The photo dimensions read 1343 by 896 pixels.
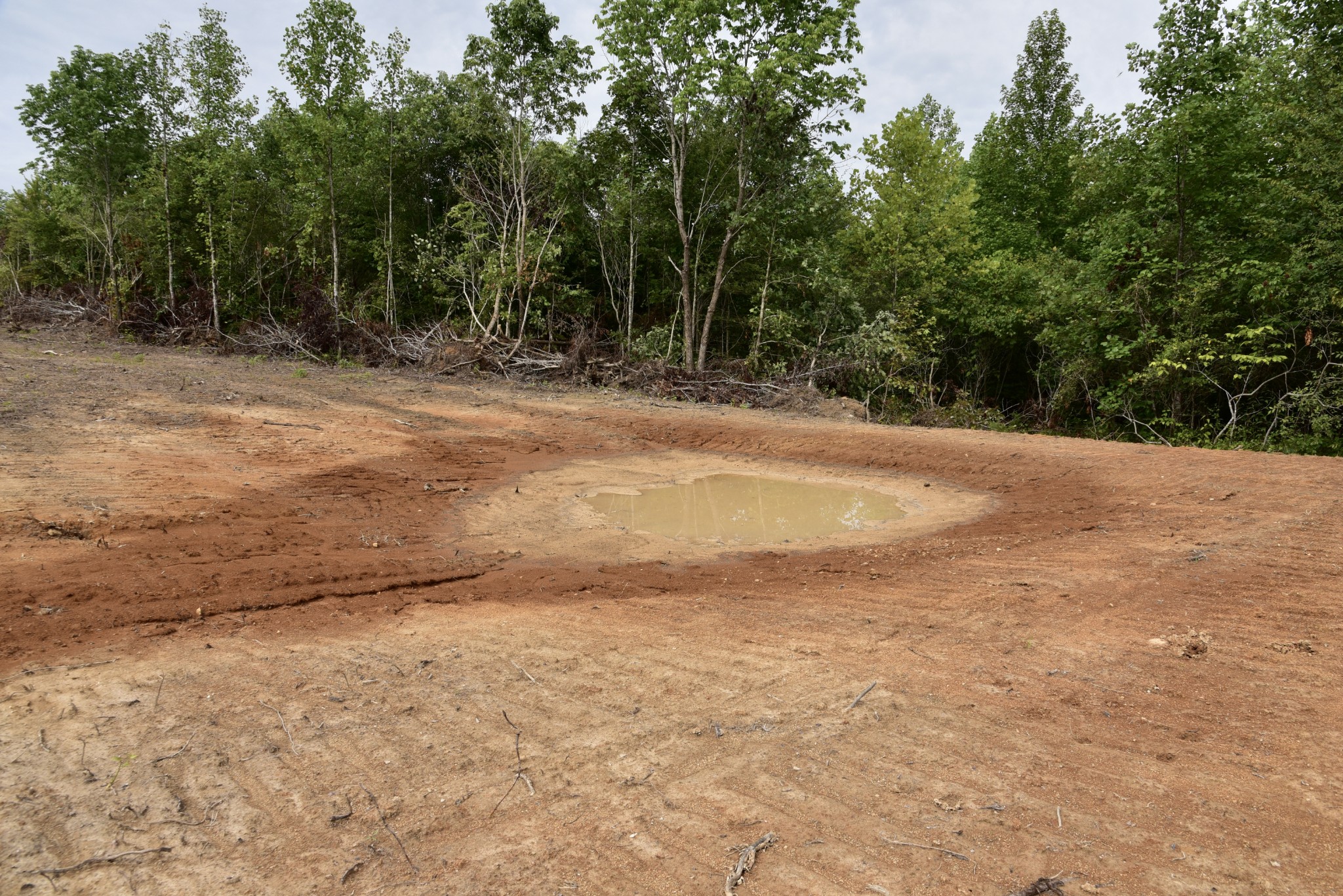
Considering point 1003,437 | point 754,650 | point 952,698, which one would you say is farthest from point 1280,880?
point 1003,437

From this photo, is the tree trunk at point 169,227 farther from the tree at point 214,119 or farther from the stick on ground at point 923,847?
the stick on ground at point 923,847

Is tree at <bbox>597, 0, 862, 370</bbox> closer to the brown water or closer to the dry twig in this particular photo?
the brown water

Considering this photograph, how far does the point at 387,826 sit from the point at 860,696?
7.47 ft

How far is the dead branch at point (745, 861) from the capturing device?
229 cm

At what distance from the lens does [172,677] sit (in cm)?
355

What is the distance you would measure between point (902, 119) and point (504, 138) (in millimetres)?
11537

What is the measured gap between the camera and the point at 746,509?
8.30m

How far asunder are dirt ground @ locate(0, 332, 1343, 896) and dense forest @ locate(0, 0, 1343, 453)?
844 cm

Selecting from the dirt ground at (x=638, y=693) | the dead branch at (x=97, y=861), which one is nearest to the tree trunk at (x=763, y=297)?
the dirt ground at (x=638, y=693)

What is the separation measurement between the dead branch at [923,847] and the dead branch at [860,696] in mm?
928

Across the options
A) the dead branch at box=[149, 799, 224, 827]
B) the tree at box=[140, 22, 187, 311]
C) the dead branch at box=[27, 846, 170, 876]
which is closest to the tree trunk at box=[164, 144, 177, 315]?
the tree at box=[140, 22, 187, 311]

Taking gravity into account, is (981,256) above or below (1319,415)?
above

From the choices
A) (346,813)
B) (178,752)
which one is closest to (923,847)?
(346,813)

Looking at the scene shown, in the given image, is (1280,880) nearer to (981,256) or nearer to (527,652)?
(527,652)
